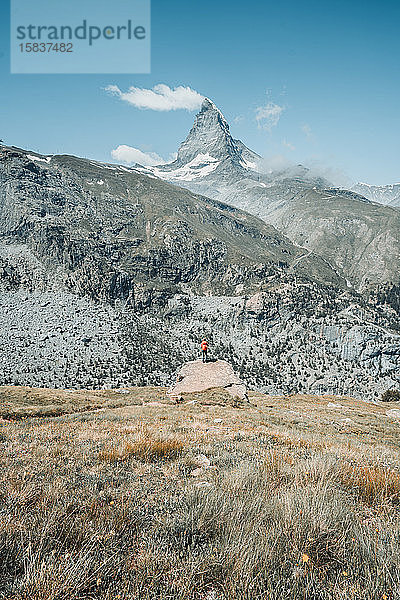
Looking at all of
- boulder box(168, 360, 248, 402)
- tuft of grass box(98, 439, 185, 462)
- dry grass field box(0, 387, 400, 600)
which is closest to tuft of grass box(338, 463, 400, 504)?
dry grass field box(0, 387, 400, 600)

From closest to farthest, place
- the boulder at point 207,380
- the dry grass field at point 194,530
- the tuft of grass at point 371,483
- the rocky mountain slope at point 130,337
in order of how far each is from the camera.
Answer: the dry grass field at point 194,530, the tuft of grass at point 371,483, the boulder at point 207,380, the rocky mountain slope at point 130,337

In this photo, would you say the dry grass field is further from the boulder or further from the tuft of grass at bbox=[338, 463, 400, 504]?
the boulder

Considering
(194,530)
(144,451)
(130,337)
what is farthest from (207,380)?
(130,337)

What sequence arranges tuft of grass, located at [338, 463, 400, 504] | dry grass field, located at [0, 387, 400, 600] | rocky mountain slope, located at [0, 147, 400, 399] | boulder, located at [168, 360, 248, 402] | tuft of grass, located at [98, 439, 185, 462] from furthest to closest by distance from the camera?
1. rocky mountain slope, located at [0, 147, 400, 399]
2. boulder, located at [168, 360, 248, 402]
3. tuft of grass, located at [98, 439, 185, 462]
4. tuft of grass, located at [338, 463, 400, 504]
5. dry grass field, located at [0, 387, 400, 600]

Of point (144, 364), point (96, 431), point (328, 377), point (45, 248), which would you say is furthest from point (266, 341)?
point (96, 431)

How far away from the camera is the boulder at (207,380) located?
103ft

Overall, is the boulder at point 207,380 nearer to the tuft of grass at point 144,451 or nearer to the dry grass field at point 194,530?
the tuft of grass at point 144,451

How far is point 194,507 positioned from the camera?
3686mm

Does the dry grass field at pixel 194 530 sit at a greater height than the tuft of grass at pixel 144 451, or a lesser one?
greater

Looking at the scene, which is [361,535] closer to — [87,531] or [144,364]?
[87,531]

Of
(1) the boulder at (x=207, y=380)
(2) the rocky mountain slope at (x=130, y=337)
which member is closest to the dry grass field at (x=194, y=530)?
(1) the boulder at (x=207, y=380)

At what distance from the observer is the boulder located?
103ft

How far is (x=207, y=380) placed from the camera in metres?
33.5

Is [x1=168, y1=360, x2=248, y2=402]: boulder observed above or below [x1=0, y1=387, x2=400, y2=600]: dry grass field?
below
